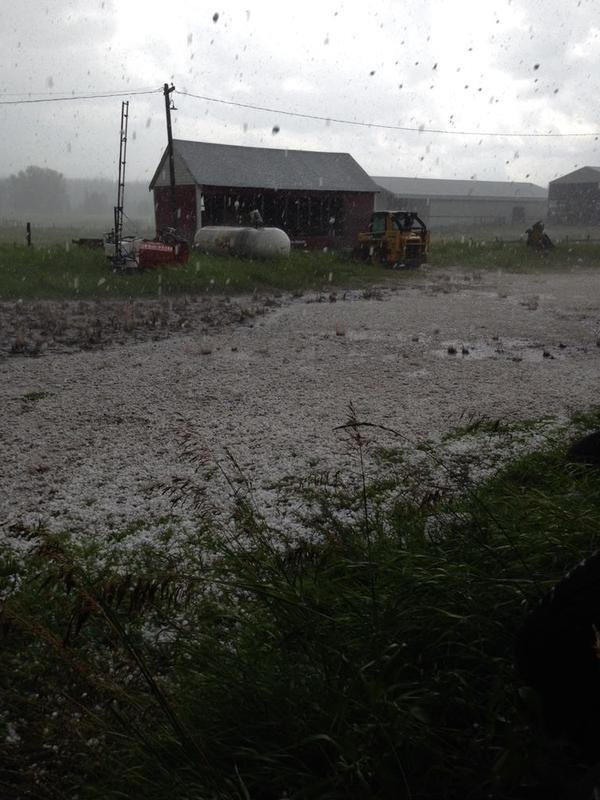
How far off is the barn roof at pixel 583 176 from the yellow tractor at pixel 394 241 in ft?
132

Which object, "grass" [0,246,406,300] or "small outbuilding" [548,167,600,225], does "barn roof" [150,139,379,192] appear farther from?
"small outbuilding" [548,167,600,225]

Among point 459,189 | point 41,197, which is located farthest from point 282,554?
point 41,197

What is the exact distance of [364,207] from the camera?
Result: 30.1m

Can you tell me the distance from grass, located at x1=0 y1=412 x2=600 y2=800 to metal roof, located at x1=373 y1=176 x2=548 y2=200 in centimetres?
5984

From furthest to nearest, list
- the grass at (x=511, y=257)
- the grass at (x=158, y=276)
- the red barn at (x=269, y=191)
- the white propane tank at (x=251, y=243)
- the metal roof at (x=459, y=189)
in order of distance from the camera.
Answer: the metal roof at (x=459, y=189) → the red barn at (x=269, y=191) → the grass at (x=511, y=257) → the white propane tank at (x=251, y=243) → the grass at (x=158, y=276)

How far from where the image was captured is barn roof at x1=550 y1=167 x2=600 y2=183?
2115 inches

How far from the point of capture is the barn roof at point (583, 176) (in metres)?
53.7

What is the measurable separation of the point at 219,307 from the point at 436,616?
473 inches

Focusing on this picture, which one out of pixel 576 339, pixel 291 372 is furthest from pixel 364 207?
pixel 291 372

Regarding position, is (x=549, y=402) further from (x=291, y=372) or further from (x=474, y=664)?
(x=474, y=664)

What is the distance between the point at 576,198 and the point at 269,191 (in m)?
39.1

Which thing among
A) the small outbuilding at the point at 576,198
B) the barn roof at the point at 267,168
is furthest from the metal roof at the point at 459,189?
the barn roof at the point at 267,168

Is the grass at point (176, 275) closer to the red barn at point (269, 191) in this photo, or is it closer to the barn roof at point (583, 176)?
the red barn at point (269, 191)

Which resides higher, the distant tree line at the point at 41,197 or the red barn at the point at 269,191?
the distant tree line at the point at 41,197
